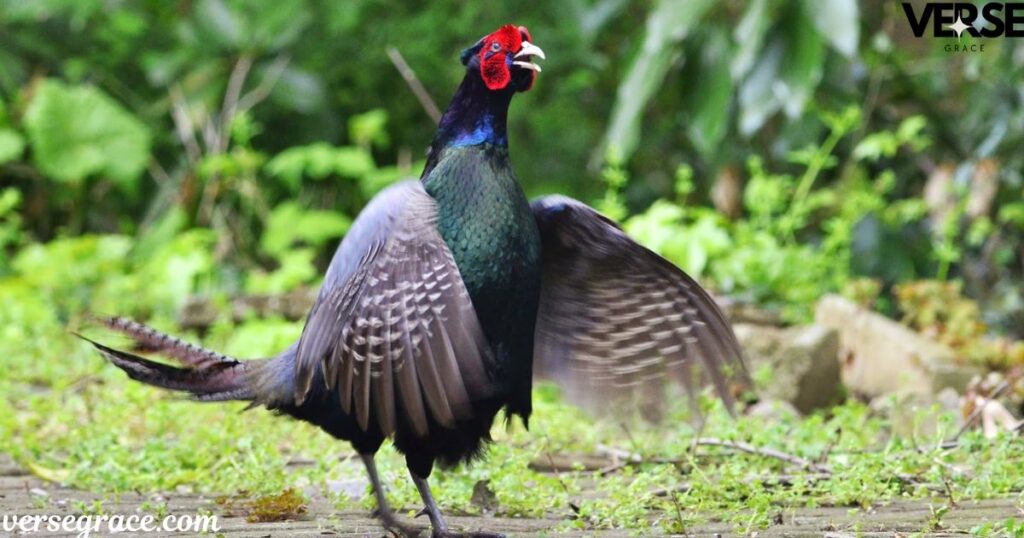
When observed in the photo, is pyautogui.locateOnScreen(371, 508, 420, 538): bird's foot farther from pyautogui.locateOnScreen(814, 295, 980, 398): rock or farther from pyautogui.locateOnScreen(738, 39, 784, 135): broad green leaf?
pyautogui.locateOnScreen(738, 39, 784, 135): broad green leaf

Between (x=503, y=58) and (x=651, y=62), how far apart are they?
3710 mm

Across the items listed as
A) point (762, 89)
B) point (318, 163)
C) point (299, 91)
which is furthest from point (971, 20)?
point (299, 91)

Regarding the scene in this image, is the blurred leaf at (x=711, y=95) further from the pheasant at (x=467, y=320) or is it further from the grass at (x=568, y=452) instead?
the pheasant at (x=467, y=320)

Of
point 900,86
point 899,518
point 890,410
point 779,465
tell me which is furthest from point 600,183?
point 899,518

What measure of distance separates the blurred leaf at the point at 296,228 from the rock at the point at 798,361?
3.19 metres

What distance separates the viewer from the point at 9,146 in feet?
27.9

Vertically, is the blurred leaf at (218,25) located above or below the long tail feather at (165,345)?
above

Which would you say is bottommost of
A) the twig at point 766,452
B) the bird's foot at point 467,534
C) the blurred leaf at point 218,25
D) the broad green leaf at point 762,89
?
the bird's foot at point 467,534

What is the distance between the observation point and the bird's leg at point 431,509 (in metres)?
3.40

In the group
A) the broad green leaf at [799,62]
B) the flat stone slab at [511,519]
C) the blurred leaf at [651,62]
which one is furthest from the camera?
the blurred leaf at [651,62]

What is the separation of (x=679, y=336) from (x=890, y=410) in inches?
54.3

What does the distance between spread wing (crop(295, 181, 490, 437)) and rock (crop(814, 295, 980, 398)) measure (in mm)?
2775

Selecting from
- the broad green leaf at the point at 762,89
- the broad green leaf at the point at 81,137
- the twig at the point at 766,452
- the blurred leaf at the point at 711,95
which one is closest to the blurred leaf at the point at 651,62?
the blurred leaf at the point at 711,95

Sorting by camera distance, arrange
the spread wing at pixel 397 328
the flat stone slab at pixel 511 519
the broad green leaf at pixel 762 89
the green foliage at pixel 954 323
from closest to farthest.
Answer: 1. the spread wing at pixel 397 328
2. the flat stone slab at pixel 511 519
3. the green foliage at pixel 954 323
4. the broad green leaf at pixel 762 89
